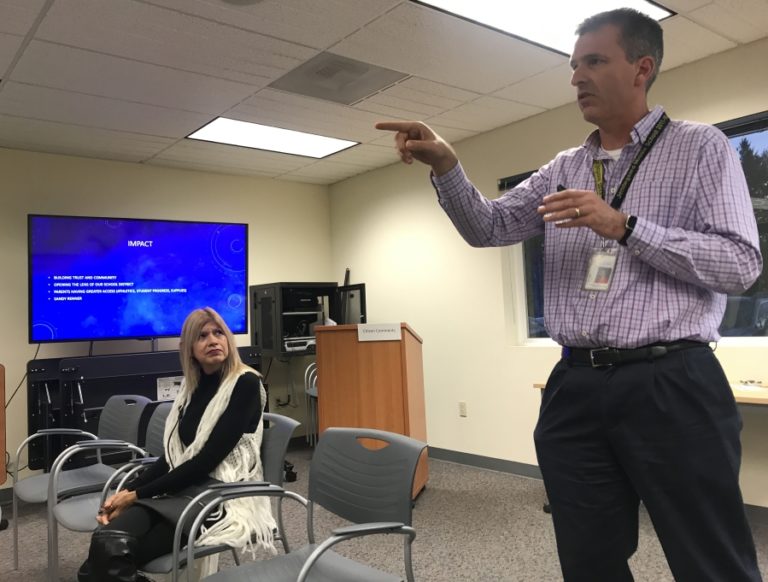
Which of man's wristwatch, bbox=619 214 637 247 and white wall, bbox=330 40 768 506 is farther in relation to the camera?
white wall, bbox=330 40 768 506

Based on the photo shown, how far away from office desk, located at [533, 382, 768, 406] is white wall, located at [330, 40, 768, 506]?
0.17 metres

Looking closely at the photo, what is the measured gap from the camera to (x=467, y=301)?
15.5 feet

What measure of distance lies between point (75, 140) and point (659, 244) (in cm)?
444

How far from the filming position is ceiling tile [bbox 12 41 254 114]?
3035 mm

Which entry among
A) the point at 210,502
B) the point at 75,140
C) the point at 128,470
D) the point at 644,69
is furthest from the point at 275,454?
the point at 75,140

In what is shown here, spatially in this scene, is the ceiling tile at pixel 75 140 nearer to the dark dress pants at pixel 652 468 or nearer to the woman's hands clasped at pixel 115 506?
the woman's hands clasped at pixel 115 506

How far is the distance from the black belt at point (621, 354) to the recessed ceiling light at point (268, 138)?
11.5 ft

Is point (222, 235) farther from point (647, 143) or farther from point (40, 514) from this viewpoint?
point (647, 143)

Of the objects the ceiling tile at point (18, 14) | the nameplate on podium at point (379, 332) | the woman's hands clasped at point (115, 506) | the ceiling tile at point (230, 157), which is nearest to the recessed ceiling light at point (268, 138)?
the ceiling tile at point (230, 157)

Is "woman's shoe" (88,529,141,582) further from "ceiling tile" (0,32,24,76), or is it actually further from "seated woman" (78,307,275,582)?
"ceiling tile" (0,32,24,76)

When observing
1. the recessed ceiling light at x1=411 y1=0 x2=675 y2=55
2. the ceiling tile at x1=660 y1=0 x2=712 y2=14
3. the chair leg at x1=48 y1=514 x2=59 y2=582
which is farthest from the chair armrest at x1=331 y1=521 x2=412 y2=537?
the ceiling tile at x1=660 y1=0 x2=712 y2=14

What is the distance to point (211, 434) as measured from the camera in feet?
7.22

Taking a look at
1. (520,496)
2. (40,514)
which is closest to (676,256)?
(520,496)

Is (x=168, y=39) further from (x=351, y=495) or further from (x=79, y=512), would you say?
(x=351, y=495)
